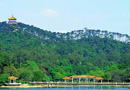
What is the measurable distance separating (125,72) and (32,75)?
21.5 m

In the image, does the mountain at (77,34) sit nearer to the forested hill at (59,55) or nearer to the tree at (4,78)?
the forested hill at (59,55)

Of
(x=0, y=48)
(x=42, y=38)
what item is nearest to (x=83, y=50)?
(x=42, y=38)

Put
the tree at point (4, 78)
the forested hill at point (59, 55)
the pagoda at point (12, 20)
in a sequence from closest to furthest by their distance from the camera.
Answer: the tree at point (4, 78), the forested hill at point (59, 55), the pagoda at point (12, 20)

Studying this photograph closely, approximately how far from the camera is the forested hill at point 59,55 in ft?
287

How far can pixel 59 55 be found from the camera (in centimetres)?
11444

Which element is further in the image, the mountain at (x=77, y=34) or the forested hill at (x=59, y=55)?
the mountain at (x=77, y=34)

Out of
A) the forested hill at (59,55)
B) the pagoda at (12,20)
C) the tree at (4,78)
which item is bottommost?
the tree at (4,78)

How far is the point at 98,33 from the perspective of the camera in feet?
552

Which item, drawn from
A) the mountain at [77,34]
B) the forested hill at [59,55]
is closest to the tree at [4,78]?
the forested hill at [59,55]

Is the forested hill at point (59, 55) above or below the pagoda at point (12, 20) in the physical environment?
below

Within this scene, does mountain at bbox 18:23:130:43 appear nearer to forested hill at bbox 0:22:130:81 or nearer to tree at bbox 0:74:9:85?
→ forested hill at bbox 0:22:130:81

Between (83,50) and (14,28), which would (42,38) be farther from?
(83,50)

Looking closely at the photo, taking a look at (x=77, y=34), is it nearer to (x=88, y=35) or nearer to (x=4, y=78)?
(x=88, y=35)

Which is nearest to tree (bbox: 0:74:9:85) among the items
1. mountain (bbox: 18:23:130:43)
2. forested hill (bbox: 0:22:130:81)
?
forested hill (bbox: 0:22:130:81)
